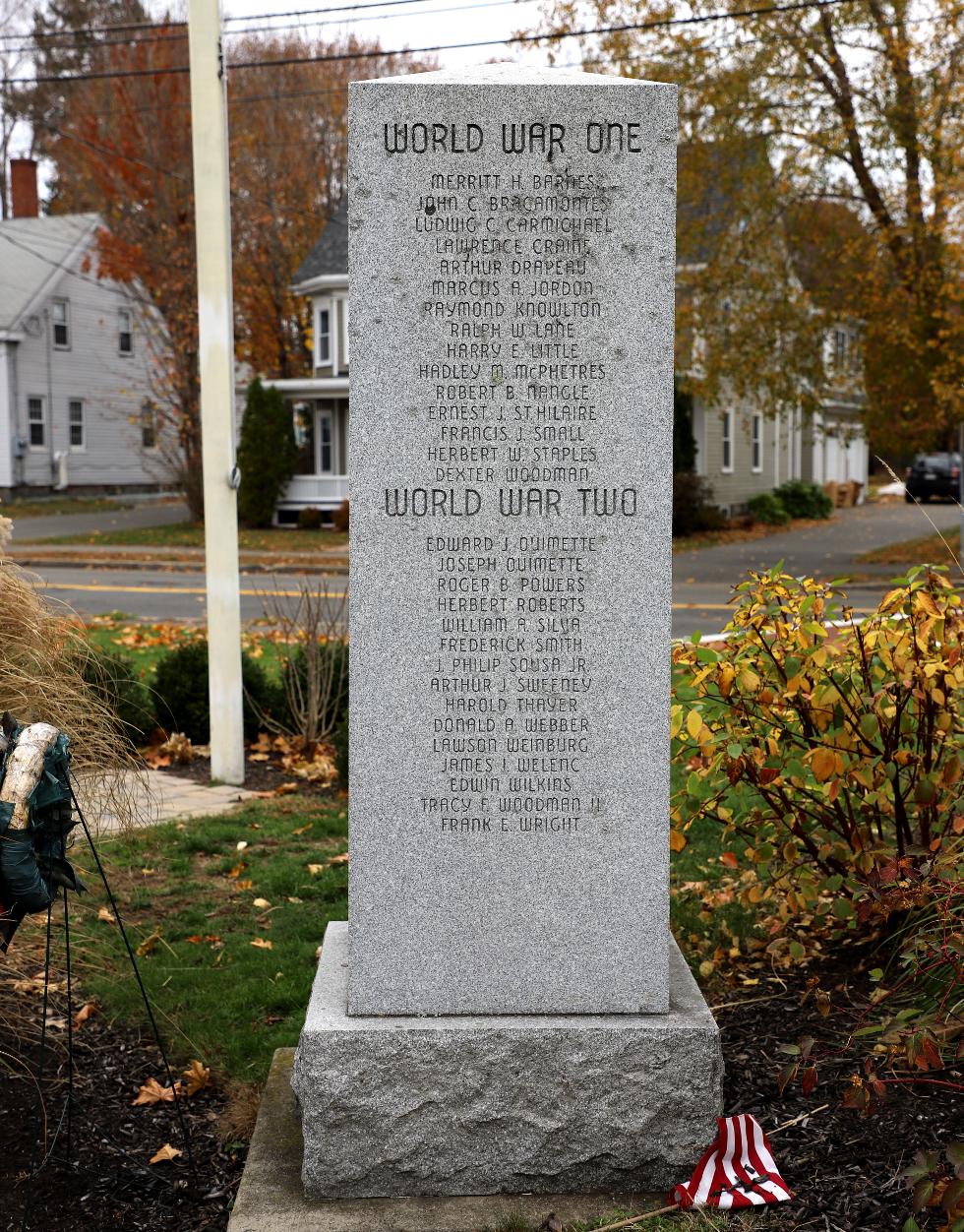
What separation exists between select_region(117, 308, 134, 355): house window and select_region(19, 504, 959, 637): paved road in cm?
1185

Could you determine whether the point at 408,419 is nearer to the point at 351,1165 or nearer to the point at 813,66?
the point at 351,1165

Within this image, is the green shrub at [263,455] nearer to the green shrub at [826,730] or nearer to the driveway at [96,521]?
the driveway at [96,521]

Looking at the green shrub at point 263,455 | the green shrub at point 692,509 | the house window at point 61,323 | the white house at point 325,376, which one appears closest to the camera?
the green shrub at point 692,509

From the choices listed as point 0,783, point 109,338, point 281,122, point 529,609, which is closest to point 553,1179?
point 529,609

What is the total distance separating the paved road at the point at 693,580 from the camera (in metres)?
16.6

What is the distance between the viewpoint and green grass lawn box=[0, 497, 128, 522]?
3559cm

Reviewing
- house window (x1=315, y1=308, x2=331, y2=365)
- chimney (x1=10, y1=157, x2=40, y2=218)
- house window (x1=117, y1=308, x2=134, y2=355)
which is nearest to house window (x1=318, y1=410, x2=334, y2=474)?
house window (x1=315, y1=308, x2=331, y2=365)

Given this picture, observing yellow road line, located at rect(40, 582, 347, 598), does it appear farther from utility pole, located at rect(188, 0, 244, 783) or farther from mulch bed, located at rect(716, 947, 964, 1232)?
mulch bed, located at rect(716, 947, 964, 1232)

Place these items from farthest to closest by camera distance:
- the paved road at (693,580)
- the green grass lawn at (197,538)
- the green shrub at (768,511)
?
the green shrub at (768,511) → the green grass lawn at (197,538) → the paved road at (693,580)

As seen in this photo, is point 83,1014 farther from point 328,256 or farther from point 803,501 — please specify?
point 803,501

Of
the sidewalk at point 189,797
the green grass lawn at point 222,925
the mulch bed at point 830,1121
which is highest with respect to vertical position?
the mulch bed at point 830,1121

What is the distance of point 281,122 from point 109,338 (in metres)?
9.54

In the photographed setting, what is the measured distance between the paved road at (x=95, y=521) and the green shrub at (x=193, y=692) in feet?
67.2

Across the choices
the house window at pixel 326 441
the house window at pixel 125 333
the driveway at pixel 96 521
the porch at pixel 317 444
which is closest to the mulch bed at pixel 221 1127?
the driveway at pixel 96 521
